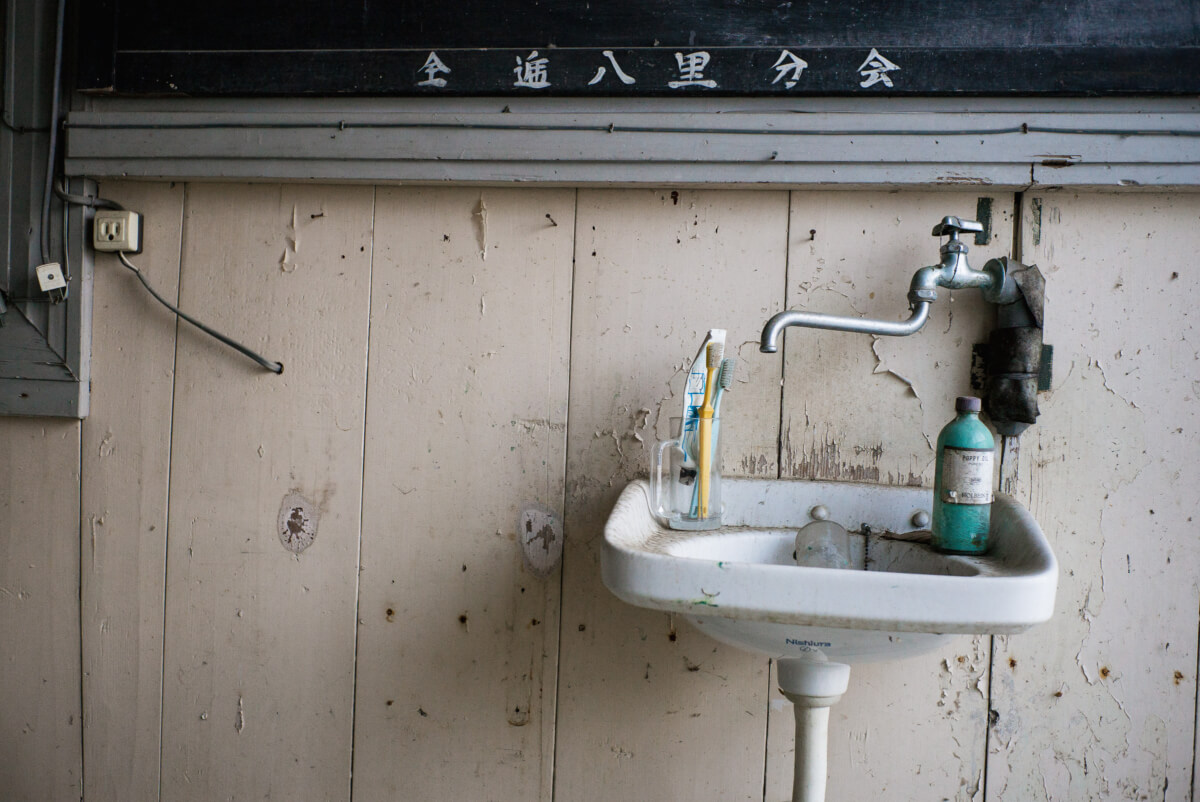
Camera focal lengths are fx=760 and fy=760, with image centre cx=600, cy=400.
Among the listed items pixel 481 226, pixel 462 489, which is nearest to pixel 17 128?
pixel 481 226

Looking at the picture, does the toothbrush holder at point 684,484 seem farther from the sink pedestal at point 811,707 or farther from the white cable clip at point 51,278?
the white cable clip at point 51,278

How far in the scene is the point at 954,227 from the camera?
0.91 m

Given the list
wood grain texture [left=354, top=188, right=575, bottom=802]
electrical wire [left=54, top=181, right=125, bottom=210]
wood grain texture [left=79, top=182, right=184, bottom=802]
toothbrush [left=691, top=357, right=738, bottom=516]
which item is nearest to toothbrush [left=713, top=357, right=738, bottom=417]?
toothbrush [left=691, top=357, right=738, bottom=516]

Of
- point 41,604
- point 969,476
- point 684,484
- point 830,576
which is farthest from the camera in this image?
point 41,604

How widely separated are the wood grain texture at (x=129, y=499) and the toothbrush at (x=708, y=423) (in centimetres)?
80

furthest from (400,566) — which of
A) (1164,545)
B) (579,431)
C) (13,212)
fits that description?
(1164,545)

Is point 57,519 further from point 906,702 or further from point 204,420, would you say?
point 906,702

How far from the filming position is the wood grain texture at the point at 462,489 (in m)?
1.08

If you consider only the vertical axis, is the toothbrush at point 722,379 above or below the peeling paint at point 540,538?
above

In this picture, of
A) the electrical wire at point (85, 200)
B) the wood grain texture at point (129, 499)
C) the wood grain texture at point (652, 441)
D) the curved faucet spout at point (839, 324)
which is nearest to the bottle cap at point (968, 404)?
the curved faucet spout at point (839, 324)

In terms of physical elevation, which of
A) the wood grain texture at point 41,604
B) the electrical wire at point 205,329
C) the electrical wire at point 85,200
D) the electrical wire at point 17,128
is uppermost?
the electrical wire at point 17,128

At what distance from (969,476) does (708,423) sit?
0.98 ft

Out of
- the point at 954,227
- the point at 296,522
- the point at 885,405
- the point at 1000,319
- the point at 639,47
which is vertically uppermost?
the point at 639,47

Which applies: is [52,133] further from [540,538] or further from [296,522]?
[540,538]
